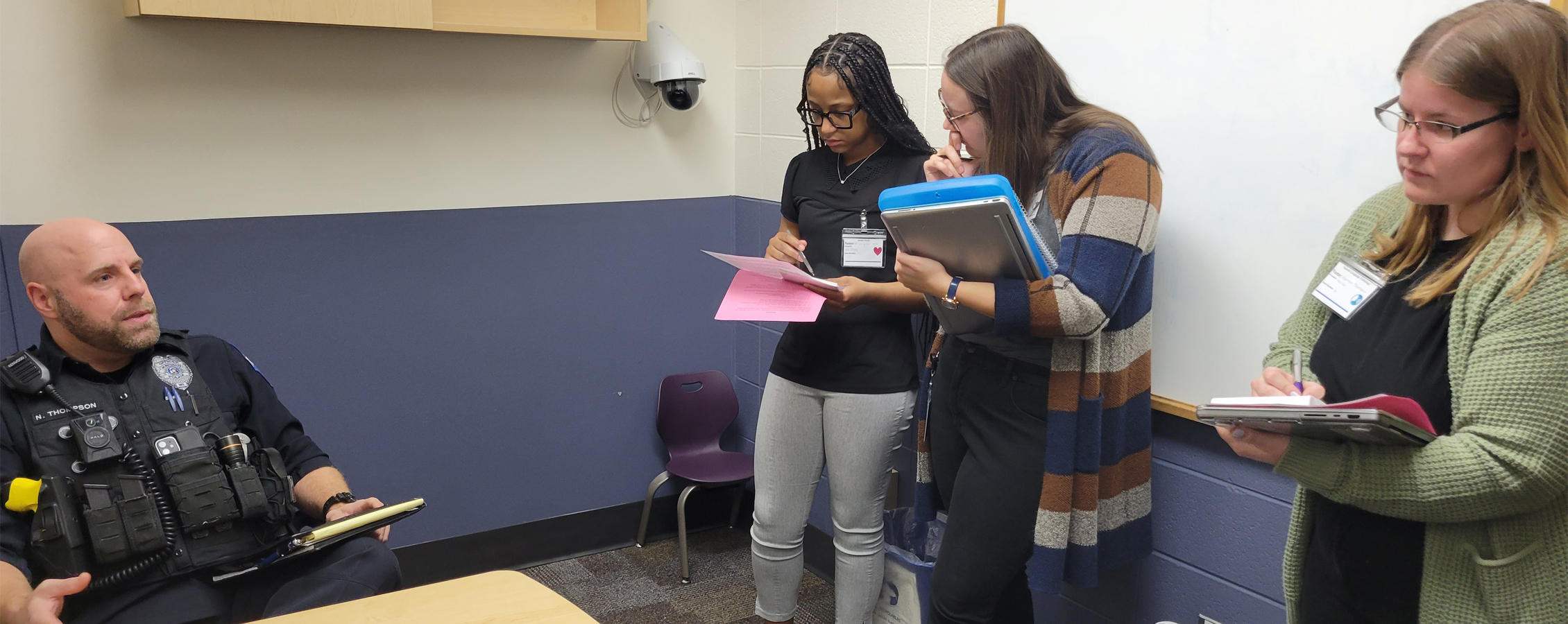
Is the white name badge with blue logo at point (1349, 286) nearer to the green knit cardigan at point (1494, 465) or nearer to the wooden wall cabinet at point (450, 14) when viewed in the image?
the green knit cardigan at point (1494, 465)

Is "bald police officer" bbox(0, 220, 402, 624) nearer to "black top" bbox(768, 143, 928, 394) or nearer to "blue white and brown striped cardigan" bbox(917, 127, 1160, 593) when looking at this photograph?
"black top" bbox(768, 143, 928, 394)

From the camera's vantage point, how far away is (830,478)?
7.99 feet

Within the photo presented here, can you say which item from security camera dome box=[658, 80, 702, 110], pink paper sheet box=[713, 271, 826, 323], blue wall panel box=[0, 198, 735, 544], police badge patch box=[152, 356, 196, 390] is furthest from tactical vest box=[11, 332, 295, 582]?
security camera dome box=[658, 80, 702, 110]

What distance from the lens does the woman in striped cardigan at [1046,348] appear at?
163 cm

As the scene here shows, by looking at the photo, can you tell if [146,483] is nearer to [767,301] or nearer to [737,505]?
[767,301]

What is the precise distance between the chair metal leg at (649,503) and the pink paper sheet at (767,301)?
49.8 inches

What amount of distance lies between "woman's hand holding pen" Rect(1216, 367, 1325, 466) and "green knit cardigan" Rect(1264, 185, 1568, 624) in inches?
2.3

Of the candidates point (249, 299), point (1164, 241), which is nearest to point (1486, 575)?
point (1164, 241)

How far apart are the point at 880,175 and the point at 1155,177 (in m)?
0.73

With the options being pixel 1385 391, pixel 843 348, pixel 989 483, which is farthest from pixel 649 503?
pixel 1385 391

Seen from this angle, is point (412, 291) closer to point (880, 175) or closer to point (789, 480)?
point (789, 480)

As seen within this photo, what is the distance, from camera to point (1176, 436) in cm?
204

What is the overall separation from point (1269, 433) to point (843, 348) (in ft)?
3.73

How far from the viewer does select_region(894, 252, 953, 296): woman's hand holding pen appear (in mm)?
1749
